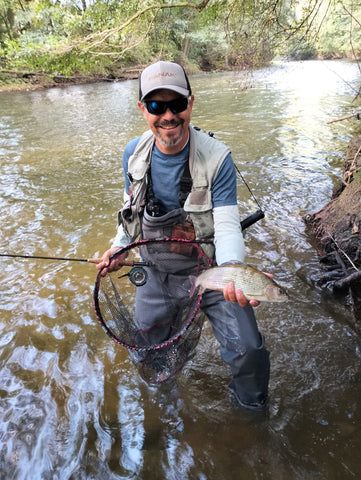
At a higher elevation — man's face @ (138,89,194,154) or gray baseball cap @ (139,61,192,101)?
gray baseball cap @ (139,61,192,101)

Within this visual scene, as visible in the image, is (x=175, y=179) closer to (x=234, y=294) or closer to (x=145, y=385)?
(x=234, y=294)

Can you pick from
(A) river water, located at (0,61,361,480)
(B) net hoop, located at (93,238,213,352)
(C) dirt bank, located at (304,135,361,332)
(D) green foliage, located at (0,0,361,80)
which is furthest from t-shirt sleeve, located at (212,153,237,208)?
(D) green foliage, located at (0,0,361,80)

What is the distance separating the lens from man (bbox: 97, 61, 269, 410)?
7.30ft

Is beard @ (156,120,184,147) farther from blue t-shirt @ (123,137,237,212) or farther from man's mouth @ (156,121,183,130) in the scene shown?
blue t-shirt @ (123,137,237,212)

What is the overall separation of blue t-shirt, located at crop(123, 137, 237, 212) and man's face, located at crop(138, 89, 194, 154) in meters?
0.11

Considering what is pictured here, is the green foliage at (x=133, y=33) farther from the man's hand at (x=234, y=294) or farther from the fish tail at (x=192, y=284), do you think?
the man's hand at (x=234, y=294)

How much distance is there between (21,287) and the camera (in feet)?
14.5

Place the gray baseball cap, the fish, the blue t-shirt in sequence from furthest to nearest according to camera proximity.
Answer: the blue t-shirt < the gray baseball cap < the fish

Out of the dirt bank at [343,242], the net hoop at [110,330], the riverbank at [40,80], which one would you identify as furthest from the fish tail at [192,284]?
the riverbank at [40,80]

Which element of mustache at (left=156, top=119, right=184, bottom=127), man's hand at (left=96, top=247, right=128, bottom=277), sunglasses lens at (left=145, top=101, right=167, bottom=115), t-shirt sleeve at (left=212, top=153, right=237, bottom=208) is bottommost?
man's hand at (left=96, top=247, right=128, bottom=277)

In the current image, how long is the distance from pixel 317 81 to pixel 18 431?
2688 centimetres

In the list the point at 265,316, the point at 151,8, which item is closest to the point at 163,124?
the point at 265,316

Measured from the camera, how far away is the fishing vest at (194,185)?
235 centimetres

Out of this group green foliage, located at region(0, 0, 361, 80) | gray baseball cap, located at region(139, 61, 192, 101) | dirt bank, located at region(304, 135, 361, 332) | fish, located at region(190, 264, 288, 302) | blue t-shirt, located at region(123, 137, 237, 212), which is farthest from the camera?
green foliage, located at region(0, 0, 361, 80)
